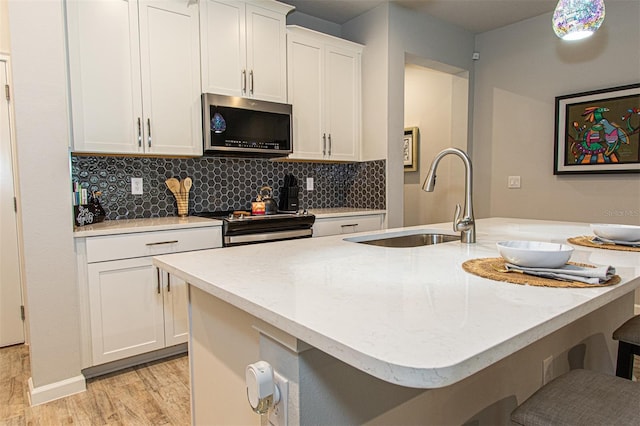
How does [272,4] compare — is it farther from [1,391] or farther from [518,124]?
[1,391]

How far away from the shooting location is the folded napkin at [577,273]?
3.26ft

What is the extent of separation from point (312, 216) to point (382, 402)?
7.21ft

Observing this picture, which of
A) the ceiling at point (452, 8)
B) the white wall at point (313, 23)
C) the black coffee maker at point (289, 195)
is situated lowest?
the black coffee maker at point (289, 195)

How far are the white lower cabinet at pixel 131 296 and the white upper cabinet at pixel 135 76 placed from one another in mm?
639

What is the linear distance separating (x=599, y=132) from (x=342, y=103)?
2.23m

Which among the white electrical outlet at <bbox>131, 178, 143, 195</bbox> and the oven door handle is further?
the white electrical outlet at <bbox>131, 178, 143, 195</bbox>

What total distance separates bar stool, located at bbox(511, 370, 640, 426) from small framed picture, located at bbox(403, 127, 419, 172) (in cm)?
402

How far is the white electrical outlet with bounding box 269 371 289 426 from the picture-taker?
851 mm

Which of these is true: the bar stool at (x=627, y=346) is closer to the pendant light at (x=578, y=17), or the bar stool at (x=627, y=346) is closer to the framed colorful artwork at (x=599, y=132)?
the pendant light at (x=578, y=17)

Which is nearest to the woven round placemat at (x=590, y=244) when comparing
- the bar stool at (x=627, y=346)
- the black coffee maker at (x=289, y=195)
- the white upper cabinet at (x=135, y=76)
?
the bar stool at (x=627, y=346)

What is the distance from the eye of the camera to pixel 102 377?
7.98ft

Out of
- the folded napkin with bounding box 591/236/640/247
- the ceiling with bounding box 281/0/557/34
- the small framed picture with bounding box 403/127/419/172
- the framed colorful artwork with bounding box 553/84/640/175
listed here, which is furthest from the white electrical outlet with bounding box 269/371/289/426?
the small framed picture with bounding box 403/127/419/172

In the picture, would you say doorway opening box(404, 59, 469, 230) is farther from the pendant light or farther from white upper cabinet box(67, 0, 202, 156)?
white upper cabinet box(67, 0, 202, 156)

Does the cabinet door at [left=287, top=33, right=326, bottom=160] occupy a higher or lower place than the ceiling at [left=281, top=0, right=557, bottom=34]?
lower
